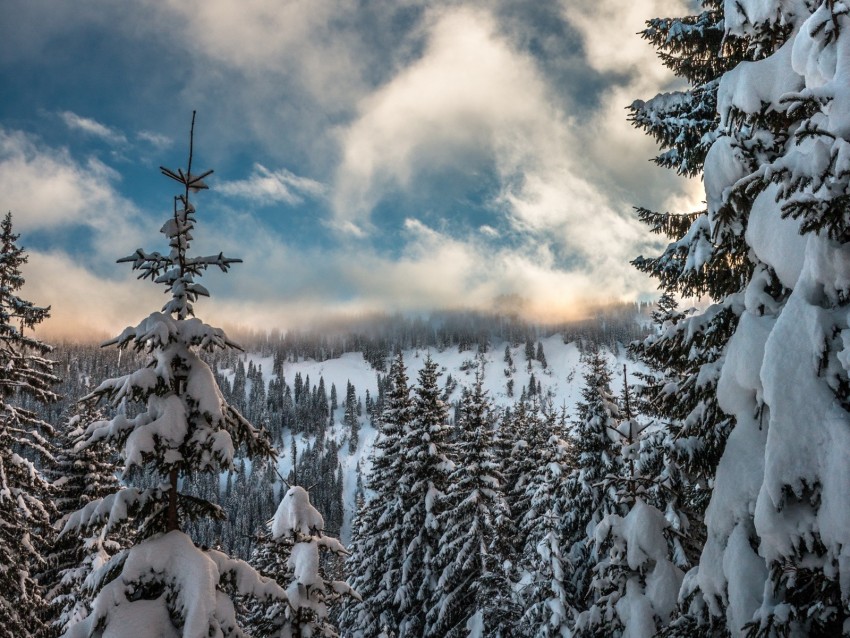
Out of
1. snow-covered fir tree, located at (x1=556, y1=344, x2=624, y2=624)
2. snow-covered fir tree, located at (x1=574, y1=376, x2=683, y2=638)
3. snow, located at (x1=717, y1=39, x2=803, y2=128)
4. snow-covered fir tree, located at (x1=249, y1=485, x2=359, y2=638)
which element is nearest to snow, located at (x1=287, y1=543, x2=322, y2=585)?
snow-covered fir tree, located at (x1=249, y1=485, x2=359, y2=638)

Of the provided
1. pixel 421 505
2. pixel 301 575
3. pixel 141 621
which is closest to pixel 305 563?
pixel 301 575

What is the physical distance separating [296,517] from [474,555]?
11.0 metres

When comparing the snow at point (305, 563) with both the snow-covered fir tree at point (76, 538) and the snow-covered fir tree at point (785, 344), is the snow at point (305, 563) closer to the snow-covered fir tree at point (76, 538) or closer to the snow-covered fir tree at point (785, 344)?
the snow-covered fir tree at point (785, 344)

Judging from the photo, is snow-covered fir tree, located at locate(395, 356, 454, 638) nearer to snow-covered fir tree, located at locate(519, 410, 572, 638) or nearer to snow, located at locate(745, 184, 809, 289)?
snow-covered fir tree, located at locate(519, 410, 572, 638)

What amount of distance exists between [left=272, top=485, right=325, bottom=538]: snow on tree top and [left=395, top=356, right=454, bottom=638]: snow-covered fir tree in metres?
10.4

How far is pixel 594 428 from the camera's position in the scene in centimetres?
1744

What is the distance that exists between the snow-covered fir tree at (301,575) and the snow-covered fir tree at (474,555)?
914cm

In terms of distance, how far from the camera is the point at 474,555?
749 inches

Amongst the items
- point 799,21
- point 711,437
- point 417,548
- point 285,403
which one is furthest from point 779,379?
point 285,403

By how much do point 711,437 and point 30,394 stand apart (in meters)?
15.7

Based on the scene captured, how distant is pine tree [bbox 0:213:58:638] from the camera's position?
1209 cm

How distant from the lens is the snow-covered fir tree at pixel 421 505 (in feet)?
65.5

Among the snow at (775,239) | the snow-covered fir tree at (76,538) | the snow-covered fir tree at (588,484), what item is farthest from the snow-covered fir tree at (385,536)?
the snow at (775,239)

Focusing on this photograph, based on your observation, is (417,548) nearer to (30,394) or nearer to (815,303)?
(30,394)
